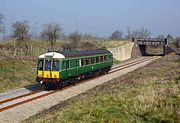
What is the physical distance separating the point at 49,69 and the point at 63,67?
3.54 ft

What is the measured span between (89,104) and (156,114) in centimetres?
351

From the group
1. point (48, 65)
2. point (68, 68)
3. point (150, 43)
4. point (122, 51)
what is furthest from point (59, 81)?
point (150, 43)

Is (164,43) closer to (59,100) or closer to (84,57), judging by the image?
(84,57)

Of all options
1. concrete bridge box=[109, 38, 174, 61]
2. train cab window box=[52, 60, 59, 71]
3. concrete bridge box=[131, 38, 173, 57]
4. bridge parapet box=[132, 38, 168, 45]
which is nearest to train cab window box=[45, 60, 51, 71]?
train cab window box=[52, 60, 59, 71]

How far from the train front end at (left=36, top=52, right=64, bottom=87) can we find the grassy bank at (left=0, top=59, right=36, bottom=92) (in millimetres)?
2951

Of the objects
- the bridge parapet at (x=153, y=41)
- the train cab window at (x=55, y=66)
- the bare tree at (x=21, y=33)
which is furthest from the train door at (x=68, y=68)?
the bridge parapet at (x=153, y=41)

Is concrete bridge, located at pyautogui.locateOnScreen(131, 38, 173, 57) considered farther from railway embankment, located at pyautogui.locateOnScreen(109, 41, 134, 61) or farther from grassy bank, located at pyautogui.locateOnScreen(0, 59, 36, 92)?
grassy bank, located at pyautogui.locateOnScreen(0, 59, 36, 92)

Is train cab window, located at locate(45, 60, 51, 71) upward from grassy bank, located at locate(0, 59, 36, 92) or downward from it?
upward

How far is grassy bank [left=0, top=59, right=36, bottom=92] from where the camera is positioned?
2602cm

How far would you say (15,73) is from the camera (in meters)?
29.0

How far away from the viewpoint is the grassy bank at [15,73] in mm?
26016

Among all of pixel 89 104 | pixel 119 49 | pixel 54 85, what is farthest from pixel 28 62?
pixel 119 49

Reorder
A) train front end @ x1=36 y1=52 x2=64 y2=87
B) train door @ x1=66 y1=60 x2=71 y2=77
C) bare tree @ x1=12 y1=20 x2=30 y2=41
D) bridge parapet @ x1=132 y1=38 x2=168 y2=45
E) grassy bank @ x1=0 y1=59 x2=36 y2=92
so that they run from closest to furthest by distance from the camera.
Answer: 1. train front end @ x1=36 y1=52 x2=64 y2=87
2. train door @ x1=66 y1=60 x2=71 y2=77
3. grassy bank @ x1=0 y1=59 x2=36 y2=92
4. bare tree @ x1=12 y1=20 x2=30 y2=41
5. bridge parapet @ x1=132 y1=38 x2=168 y2=45

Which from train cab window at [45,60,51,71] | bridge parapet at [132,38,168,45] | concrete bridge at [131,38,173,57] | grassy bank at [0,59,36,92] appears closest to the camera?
train cab window at [45,60,51,71]
